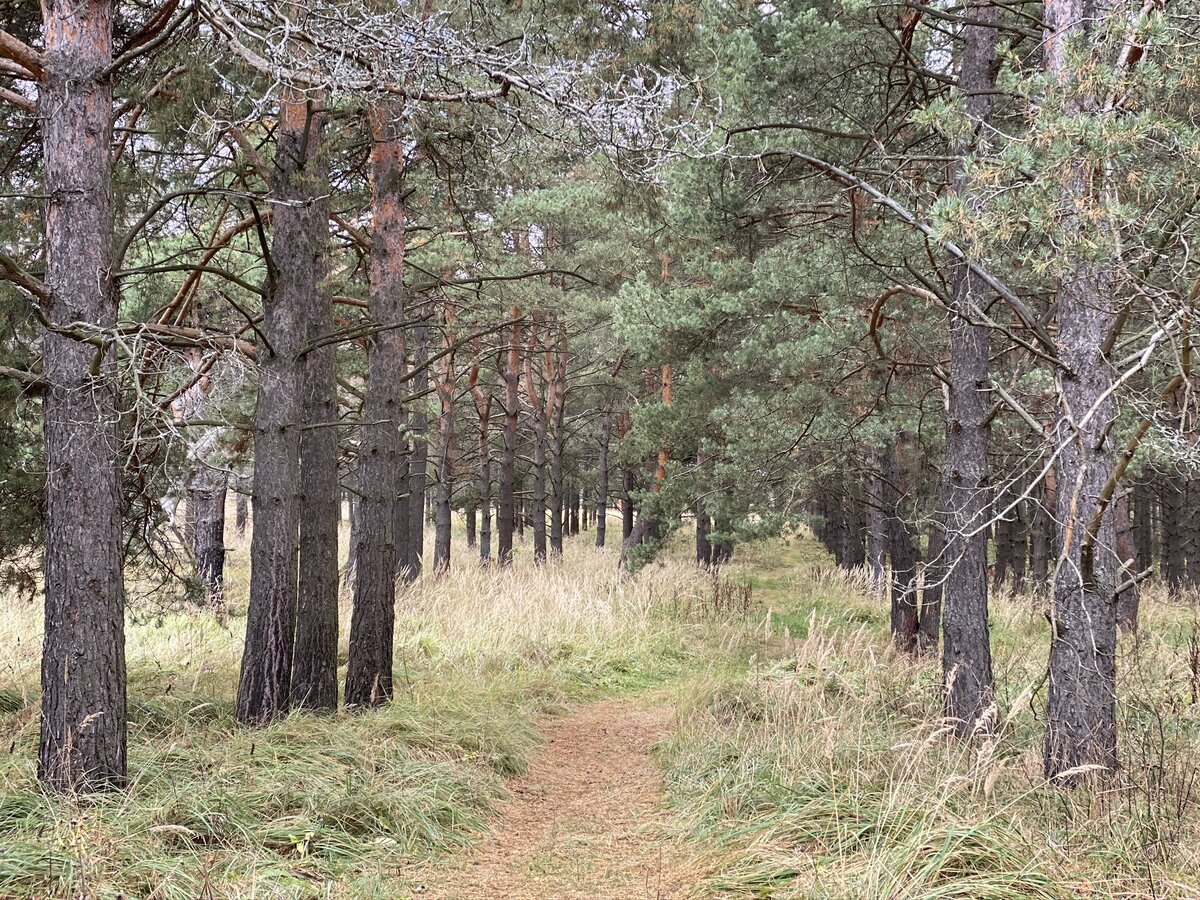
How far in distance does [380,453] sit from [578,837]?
11.9 feet

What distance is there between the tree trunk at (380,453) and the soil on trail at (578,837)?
5.46 ft

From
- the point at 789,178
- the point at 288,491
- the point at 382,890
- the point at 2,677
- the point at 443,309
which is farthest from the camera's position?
the point at 443,309

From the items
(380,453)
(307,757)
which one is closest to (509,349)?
(380,453)

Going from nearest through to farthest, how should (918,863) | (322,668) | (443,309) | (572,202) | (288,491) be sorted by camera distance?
1. (918,863)
2. (288,491)
3. (322,668)
4. (572,202)
5. (443,309)

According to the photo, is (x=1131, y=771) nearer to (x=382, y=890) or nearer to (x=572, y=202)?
(x=382, y=890)

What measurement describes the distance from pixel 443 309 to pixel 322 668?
300 inches

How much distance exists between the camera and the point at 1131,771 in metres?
4.14

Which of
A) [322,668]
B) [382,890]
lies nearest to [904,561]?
[322,668]

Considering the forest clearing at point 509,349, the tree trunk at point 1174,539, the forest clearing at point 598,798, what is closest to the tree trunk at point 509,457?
the forest clearing at point 509,349

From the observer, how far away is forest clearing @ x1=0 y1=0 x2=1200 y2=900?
148 inches

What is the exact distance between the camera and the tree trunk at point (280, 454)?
611 cm

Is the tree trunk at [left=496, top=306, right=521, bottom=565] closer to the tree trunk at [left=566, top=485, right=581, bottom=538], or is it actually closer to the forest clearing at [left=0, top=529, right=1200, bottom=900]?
the forest clearing at [left=0, top=529, right=1200, bottom=900]

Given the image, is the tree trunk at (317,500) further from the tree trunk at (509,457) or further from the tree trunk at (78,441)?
the tree trunk at (509,457)

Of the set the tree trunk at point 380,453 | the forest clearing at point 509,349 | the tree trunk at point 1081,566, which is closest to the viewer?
the forest clearing at point 509,349
